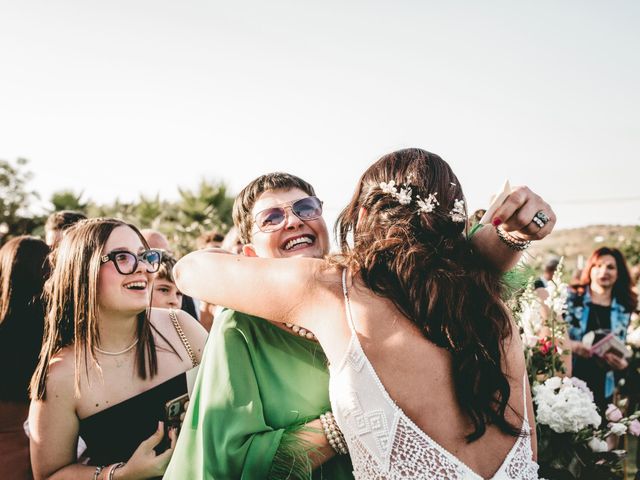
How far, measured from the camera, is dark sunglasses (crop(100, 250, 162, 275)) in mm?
2664

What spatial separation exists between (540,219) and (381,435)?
855 millimetres

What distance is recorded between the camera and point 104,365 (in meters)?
2.64

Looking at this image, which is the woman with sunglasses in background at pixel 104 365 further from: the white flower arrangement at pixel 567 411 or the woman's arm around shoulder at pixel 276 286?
the white flower arrangement at pixel 567 411

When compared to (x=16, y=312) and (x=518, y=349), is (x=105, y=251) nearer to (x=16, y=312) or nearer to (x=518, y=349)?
→ (x=16, y=312)

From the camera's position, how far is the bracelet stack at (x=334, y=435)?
183 centimetres

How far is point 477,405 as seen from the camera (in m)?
1.60

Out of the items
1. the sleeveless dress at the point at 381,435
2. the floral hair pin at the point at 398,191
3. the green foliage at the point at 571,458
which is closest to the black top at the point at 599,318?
the green foliage at the point at 571,458

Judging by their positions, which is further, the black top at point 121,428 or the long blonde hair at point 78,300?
the long blonde hair at point 78,300

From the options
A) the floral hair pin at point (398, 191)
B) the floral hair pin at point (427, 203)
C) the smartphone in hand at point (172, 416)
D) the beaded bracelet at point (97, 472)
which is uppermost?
the floral hair pin at point (398, 191)

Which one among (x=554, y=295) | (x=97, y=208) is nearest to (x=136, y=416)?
(x=554, y=295)

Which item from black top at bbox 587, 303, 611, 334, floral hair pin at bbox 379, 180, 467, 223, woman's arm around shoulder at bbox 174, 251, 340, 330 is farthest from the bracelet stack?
black top at bbox 587, 303, 611, 334

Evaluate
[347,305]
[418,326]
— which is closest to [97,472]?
[347,305]

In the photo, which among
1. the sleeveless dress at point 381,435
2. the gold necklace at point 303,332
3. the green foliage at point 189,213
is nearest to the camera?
the sleeveless dress at point 381,435

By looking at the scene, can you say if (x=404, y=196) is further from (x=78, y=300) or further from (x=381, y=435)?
(x=78, y=300)
